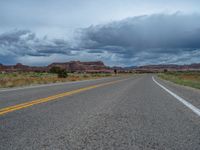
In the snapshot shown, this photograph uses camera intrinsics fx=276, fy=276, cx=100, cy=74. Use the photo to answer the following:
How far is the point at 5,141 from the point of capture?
443 cm

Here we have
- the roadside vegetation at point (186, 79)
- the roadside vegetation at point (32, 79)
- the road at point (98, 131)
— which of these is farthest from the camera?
the roadside vegetation at point (32, 79)

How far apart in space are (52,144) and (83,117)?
2548 mm

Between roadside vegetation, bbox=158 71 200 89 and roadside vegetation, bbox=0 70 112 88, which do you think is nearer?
roadside vegetation, bbox=158 71 200 89

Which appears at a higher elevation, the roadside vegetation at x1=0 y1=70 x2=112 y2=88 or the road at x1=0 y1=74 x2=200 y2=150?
the road at x1=0 y1=74 x2=200 y2=150

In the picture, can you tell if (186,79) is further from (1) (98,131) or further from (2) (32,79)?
(1) (98,131)

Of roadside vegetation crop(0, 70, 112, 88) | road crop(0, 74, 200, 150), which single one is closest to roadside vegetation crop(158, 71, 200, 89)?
roadside vegetation crop(0, 70, 112, 88)

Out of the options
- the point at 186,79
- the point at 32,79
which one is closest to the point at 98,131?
the point at 32,79

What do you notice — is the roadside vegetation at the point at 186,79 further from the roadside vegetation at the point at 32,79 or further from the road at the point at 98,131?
the road at the point at 98,131

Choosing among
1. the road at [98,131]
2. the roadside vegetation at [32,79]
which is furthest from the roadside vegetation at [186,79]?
the road at [98,131]

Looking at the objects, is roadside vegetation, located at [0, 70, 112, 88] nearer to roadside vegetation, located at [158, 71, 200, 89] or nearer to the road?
roadside vegetation, located at [158, 71, 200, 89]

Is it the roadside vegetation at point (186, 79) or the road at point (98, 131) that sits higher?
the road at point (98, 131)

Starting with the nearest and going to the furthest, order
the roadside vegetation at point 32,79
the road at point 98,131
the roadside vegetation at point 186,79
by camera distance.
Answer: the road at point 98,131, the roadside vegetation at point 186,79, the roadside vegetation at point 32,79

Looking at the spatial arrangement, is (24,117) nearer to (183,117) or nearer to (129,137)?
(129,137)

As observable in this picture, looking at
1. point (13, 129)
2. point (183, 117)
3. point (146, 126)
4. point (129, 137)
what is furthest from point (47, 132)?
point (183, 117)
